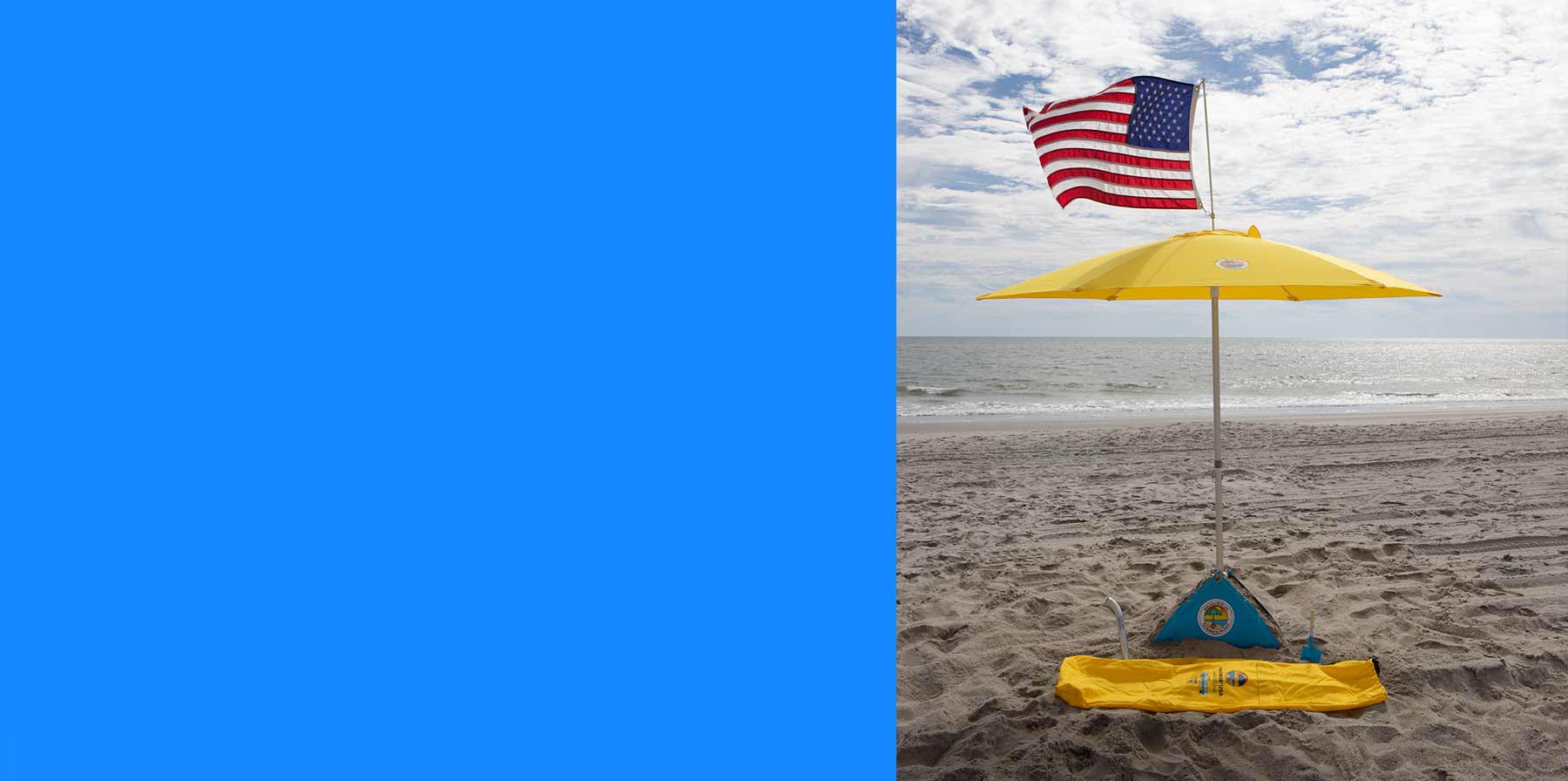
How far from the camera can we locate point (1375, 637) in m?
4.39

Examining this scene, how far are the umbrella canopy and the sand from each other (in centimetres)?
155

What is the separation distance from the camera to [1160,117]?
441 cm

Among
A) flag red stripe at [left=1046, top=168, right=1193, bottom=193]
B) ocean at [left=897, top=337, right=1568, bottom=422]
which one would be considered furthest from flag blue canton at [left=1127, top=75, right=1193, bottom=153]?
ocean at [left=897, top=337, right=1568, bottom=422]

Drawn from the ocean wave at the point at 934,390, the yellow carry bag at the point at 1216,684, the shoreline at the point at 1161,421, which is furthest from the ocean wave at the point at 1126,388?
the yellow carry bag at the point at 1216,684

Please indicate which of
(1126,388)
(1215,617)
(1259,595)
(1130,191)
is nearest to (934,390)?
(1126,388)

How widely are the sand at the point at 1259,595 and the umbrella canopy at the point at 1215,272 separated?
60.9 inches

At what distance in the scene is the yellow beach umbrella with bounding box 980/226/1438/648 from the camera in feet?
12.3

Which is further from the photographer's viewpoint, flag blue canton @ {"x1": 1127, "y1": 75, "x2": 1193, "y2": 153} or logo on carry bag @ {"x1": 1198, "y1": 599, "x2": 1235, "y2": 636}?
flag blue canton @ {"x1": 1127, "y1": 75, "x2": 1193, "y2": 153}

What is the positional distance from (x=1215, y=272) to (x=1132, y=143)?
93 cm

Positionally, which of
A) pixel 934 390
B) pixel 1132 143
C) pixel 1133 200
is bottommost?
pixel 934 390

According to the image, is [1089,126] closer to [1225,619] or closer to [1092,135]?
[1092,135]

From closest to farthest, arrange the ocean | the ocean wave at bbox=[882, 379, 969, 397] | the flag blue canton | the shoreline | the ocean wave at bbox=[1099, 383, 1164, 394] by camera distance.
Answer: the flag blue canton → the shoreline → the ocean → the ocean wave at bbox=[882, 379, 969, 397] → the ocean wave at bbox=[1099, 383, 1164, 394]

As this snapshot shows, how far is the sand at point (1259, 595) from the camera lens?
3381 millimetres

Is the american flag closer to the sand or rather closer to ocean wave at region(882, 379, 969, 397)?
the sand
